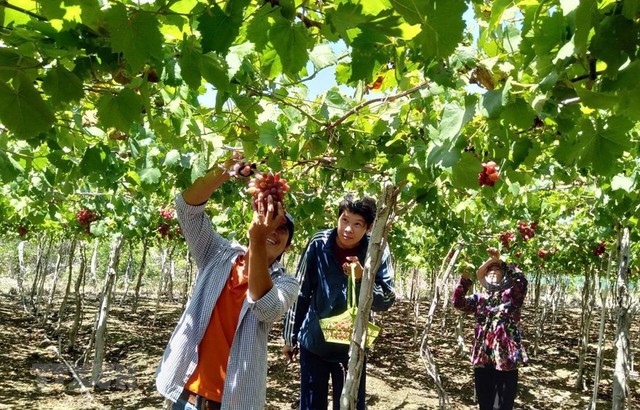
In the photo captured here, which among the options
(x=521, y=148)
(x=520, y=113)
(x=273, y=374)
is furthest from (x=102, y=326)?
(x=520, y=113)

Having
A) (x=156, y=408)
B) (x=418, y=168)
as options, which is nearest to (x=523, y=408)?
(x=156, y=408)

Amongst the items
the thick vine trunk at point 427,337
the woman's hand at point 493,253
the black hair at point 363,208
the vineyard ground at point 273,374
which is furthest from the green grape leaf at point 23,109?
the vineyard ground at point 273,374

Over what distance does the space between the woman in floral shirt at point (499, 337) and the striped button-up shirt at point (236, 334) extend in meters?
2.67

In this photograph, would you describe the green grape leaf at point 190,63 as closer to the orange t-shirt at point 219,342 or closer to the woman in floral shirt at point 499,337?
the orange t-shirt at point 219,342

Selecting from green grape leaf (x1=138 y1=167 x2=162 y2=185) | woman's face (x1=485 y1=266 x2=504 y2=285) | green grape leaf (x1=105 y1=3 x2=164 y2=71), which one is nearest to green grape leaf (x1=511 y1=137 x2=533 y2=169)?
green grape leaf (x1=105 y1=3 x2=164 y2=71)

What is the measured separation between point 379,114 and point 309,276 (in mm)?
1127

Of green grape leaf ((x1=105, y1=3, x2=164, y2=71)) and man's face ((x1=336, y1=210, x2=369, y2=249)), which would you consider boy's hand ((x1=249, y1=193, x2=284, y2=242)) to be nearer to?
green grape leaf ((x1=105, y1=3, x2=164, y2=71))

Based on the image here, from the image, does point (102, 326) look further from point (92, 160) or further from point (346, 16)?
point (346, 16)

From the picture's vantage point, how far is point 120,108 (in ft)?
4.04

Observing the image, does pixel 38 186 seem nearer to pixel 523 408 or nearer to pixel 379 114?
pixel 379 114

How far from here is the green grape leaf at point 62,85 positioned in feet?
3.32

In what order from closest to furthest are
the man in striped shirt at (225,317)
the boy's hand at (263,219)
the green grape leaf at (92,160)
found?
the boy's hand at (263,219) < the man in striped shirt at (225,317) < the green grape leaf at (92,160)

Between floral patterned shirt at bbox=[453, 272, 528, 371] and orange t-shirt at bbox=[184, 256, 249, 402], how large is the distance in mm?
2801

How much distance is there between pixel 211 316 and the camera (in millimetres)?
1883
